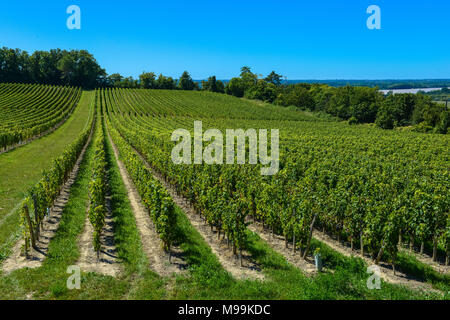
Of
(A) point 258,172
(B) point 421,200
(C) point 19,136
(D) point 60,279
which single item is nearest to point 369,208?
(B) point 421,200

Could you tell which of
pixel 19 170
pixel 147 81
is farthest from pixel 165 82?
pixel 19 170

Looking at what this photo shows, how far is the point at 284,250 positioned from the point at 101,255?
24.8 feet

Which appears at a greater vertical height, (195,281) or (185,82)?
(185,82)

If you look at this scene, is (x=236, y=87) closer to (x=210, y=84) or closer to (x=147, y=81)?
(x=210, y=84)

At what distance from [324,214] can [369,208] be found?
2078 mm

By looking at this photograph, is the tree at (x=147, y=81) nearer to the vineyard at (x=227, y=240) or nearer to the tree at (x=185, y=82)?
the tree at (x=185, y=82)

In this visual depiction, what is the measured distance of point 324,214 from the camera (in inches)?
552

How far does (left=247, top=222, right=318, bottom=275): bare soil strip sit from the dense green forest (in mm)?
72351

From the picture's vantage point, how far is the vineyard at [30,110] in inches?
1570

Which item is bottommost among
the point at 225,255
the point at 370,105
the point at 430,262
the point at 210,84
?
the point at 430,262

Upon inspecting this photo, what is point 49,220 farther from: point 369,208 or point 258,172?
point 369,208

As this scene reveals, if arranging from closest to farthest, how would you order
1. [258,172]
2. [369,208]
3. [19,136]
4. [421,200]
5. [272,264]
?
[272,264], [369,208], [421,200], [258,172], [19,136]

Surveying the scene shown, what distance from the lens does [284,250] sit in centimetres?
1262
